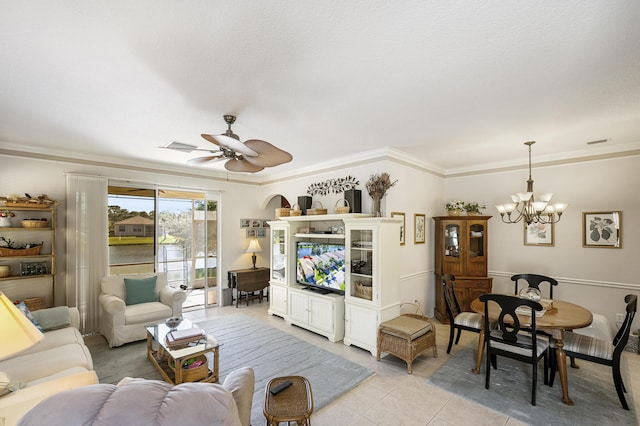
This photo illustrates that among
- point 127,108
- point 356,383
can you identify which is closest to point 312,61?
point 127,108

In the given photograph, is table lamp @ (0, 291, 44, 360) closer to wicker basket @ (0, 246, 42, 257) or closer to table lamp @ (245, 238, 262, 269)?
wicker basket @ (0, 246, 42, 257)

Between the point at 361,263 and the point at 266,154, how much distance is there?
2.14 m

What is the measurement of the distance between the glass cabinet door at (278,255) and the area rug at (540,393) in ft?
9.21

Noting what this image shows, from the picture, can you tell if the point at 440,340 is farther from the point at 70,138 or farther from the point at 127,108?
the point at 70,138

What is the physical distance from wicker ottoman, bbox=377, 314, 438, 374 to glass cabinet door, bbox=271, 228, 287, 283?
211 cm

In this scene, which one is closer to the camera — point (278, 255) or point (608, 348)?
point (608, 348)

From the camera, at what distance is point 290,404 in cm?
183

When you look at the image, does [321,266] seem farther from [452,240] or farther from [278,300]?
[452,240]

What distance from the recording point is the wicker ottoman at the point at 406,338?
10.4 ft

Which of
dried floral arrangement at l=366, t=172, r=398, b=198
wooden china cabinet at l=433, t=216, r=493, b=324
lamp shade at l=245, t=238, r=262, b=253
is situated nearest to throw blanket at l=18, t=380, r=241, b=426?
dried floral arrangement at l=366, t=172, r=398, b=198

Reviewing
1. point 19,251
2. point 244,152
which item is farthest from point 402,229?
point 19,251

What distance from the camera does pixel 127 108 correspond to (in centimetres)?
267

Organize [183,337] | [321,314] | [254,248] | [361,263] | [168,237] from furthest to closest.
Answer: [254,248], [168,237], [321,314], [361,263], [183,337]

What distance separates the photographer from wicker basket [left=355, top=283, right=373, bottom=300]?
3.70m
